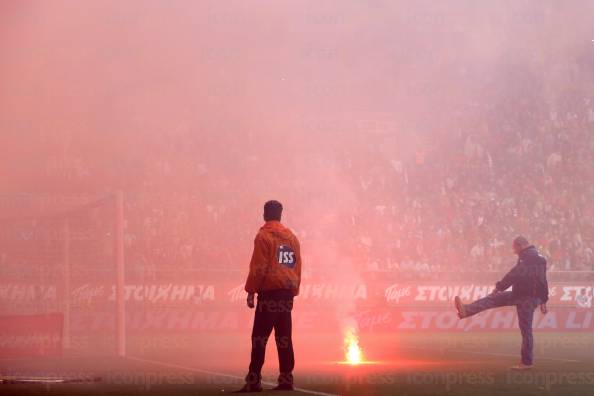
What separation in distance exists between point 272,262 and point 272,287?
22 cm

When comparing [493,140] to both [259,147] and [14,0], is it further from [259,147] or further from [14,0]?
[14,0]

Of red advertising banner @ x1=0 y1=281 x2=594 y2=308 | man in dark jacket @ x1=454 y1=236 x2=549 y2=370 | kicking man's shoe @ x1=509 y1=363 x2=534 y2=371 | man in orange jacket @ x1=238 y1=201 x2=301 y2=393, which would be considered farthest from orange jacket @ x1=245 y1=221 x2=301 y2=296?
red advertising banner @ x1=0 y1=281 x2=594 y2=308

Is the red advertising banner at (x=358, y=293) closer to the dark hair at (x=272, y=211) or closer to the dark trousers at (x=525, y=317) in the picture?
the dark trousers at (x=525, y=317)

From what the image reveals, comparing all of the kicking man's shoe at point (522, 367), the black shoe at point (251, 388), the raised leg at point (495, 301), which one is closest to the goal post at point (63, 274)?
the raised leg at point (495, 301)

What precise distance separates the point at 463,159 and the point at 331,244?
5.85 meters

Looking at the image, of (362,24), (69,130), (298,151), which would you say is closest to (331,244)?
(298,151)

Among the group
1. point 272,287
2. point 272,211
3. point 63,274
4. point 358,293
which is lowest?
point 358,293

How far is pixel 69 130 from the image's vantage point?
24812 millimetres

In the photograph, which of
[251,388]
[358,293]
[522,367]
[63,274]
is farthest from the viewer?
[358,293]

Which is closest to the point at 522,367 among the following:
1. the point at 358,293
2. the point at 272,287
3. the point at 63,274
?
the point at 272,287

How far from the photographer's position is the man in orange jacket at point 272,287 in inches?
355

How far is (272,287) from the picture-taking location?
29.5 feet

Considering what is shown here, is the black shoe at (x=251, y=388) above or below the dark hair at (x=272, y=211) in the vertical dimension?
below

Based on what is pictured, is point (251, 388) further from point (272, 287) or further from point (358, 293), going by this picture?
point (358, 293)
